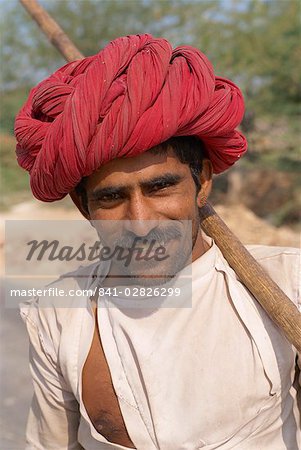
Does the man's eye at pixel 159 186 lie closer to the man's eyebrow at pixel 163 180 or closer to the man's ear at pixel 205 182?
the man's eyebrow at pixel 163 180

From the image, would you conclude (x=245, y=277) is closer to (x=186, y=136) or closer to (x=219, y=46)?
(x=186, y=136)

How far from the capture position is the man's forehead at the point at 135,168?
191cm

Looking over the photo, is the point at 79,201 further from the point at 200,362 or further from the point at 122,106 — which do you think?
the point at 200,362

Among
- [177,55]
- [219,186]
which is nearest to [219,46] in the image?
[219,186]

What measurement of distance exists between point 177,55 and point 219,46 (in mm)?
9661

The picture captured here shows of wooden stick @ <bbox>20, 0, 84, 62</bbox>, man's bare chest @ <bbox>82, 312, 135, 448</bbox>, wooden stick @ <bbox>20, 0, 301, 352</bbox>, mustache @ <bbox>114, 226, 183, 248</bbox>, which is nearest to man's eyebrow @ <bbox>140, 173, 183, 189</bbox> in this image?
mustache @ <bbox>114, 226, 183, 248</bbox>

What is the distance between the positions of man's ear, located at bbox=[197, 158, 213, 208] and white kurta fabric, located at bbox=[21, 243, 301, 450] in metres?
0.16

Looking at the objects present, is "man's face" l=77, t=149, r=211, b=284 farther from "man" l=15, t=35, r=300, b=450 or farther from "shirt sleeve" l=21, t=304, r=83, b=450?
"shirt sleeve" l=21, t=304, r=83, b=450

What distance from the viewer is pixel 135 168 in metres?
1.91

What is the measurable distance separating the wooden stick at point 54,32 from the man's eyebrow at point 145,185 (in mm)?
853

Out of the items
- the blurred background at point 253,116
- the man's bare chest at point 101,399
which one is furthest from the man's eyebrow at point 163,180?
the blurred background at point 253,116

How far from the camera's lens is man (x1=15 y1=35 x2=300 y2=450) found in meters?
1.86

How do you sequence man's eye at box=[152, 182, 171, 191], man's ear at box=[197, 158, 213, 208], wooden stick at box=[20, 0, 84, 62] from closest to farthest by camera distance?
man's eye at box=[152, 182, 171, 191]
man's ear at box=[197, 158, 213, 208]
wooden stick at box=[20, 0, 84, 62]

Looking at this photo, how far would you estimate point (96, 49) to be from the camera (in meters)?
15.1
